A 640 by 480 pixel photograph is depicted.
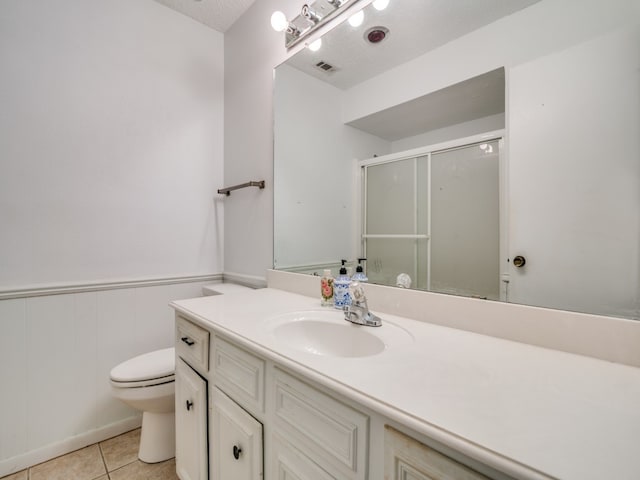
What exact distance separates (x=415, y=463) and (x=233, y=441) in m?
0.61

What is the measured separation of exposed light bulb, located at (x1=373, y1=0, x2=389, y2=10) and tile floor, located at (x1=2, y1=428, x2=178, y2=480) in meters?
2.23

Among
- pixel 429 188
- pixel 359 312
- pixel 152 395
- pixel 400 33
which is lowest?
pixel 152 395

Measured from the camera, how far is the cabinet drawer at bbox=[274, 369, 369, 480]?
514 millimetres

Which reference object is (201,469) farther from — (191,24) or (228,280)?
(191,24)

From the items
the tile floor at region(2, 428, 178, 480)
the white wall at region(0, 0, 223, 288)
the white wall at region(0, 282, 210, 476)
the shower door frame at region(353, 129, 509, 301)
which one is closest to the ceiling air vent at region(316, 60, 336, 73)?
the shower door frame at region(353, 129, 509, 301)

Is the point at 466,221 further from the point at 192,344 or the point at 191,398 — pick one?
the point at 191,398

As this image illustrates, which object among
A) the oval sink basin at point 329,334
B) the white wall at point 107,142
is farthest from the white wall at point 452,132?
the white wall at point 107,142

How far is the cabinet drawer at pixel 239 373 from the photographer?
74cm

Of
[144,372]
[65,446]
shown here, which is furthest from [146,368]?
[65,446]

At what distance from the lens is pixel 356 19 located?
1197 mm

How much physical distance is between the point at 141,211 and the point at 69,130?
1.67 feet

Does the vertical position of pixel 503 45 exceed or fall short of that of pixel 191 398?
it exceeds it

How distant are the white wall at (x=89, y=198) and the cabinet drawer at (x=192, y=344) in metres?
0.72

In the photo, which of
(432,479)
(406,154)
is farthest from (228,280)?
(432,479)
